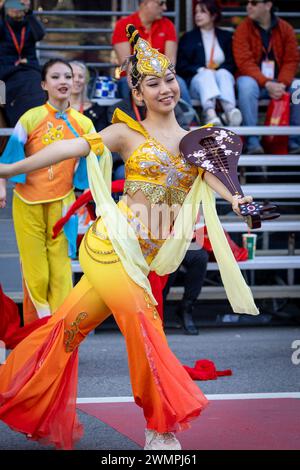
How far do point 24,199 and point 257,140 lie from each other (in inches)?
115

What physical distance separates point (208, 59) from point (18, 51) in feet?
6.29

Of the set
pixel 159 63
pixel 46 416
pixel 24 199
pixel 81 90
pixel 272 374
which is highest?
pixel 159 63

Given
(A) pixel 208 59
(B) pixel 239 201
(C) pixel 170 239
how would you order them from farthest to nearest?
(A) pixel 208 59 → (C) pixel 170 239 → (B) pixel 239 201

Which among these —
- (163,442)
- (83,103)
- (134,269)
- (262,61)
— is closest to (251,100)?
(262,61)

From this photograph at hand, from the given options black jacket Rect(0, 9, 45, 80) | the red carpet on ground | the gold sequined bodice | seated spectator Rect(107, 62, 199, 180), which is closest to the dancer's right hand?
the gold sequined bodice

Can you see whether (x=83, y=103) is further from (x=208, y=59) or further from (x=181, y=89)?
(x=208, y=59)

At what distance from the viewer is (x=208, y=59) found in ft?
30.9

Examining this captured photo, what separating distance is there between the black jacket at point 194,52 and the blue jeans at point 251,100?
35 centimetres

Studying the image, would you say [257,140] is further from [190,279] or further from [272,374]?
[272,374]

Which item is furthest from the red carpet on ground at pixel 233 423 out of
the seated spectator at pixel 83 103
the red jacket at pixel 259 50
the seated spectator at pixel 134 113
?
the red jacket at pixel 259 50

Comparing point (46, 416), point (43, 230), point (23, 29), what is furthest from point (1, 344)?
point (23, 29)

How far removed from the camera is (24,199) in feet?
23.8

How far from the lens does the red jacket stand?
9336mm

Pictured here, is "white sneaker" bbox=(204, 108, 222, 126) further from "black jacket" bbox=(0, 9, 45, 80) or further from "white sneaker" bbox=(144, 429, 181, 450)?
"white sneaker" bbox=(144, 429, 181, 450)
